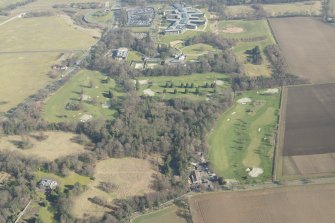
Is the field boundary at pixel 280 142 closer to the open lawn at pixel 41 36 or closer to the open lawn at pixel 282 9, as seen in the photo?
the open lawn at pixel 282 9

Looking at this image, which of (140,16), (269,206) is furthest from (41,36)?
(269,206)

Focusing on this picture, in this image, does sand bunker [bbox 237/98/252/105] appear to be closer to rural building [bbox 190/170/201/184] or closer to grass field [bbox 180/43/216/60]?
grass field [bbox 180/43/216/60]

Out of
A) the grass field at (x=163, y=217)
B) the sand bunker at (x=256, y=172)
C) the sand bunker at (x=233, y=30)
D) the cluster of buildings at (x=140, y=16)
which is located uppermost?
the cluster of buildings at (x=140, y=16)

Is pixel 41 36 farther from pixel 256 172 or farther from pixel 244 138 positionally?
pixel 256 172

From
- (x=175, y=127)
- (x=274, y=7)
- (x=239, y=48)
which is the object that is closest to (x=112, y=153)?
(x=175, y=127)

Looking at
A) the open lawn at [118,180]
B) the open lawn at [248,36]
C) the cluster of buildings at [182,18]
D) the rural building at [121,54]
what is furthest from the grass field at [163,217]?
the cluster of buildings at [182,18]

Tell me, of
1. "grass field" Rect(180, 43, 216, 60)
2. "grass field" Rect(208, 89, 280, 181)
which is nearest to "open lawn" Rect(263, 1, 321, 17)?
"grass field" Rect(180, 43, 216, 60)

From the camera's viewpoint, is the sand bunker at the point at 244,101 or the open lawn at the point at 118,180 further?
the sand bunker at the point at 244,101
